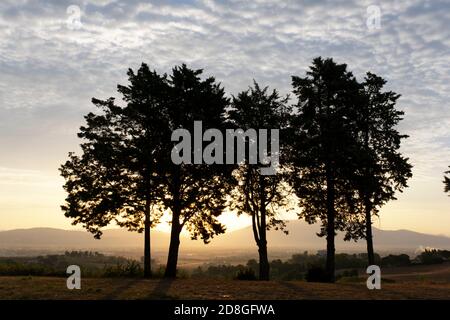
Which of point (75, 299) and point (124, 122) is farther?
point (124, 122)

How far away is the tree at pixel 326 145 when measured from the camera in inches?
1319

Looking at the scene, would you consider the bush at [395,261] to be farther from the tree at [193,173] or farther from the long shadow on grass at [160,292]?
the long shadow on grass at [160,292]

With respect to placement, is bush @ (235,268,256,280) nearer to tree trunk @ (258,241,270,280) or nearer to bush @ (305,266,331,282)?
tree trunk @ (258,241,270,280)

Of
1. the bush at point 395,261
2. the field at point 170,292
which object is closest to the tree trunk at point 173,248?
the field at point 170,292

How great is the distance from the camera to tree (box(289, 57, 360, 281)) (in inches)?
1319

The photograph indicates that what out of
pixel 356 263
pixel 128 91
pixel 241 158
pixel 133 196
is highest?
pixel 128 91

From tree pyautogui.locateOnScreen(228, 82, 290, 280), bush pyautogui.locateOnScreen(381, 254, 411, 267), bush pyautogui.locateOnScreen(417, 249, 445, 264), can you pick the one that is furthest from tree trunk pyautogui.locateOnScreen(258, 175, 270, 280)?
bush pyautogui.locateOnScreen(417, 249, 445, 264)

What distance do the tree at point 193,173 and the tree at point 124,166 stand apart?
0.95 m

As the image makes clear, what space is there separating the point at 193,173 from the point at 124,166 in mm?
4708

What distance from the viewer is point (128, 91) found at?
33562 mm
